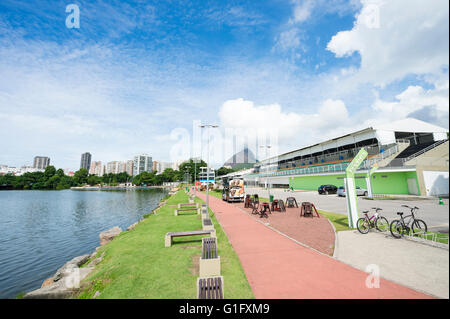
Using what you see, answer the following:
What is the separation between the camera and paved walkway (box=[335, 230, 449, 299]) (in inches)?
191

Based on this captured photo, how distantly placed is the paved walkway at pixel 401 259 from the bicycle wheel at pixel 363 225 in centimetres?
41

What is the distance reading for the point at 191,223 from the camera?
516 inches

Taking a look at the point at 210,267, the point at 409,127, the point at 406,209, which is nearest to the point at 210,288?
the point at 210,267

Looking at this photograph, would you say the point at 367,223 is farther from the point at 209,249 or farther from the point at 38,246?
the point at 38,246

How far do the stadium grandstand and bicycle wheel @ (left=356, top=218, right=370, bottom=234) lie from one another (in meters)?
9.18

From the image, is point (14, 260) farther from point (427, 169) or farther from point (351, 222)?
point (427, 169)

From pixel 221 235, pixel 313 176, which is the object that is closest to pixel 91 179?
pixel 313 176

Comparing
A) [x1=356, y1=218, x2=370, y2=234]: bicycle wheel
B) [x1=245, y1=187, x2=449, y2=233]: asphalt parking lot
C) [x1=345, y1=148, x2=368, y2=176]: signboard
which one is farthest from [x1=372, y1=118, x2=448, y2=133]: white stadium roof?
[x1=356, y1=218, x2=370, y2=234]: bicycle wheel

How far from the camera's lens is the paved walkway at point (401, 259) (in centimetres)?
486

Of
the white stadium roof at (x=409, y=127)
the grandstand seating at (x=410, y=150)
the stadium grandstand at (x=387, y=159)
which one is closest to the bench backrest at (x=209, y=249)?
the stadium grandstand at (x=387, y=159)

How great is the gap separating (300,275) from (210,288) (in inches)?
107

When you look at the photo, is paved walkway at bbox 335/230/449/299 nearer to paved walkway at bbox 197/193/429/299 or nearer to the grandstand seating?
paved walkway at bbox 197/193/429/299

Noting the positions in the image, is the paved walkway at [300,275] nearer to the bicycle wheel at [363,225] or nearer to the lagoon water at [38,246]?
the bicycle wheel at [363,225]
